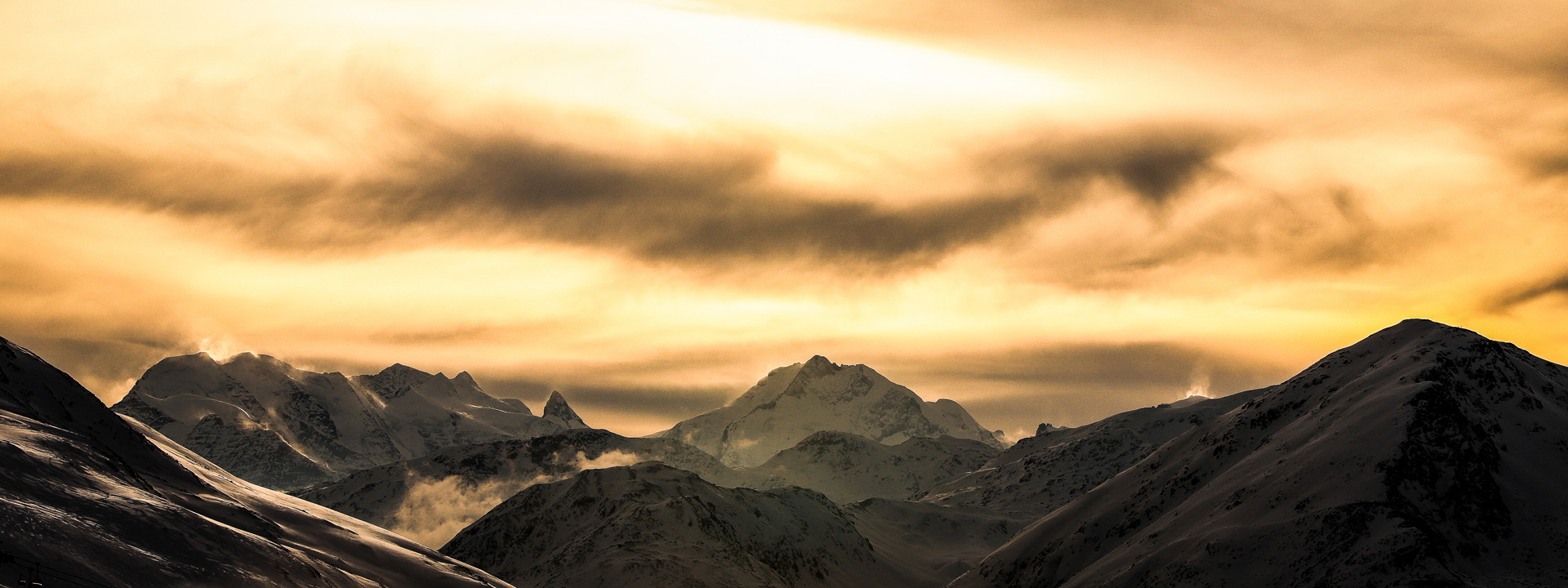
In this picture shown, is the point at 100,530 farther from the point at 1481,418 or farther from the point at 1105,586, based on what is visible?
the point at 1481,418

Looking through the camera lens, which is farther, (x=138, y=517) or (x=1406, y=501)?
(x=1406, y=501)

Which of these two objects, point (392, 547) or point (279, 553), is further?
point (392, 547)

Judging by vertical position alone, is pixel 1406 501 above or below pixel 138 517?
above

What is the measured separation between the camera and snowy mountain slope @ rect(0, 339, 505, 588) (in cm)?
9356

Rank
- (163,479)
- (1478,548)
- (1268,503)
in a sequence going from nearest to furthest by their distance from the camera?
(163,479)
(1478,548)
(1268,503)

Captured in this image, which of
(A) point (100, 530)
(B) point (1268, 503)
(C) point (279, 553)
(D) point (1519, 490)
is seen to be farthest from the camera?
(B) point (1268, 503)

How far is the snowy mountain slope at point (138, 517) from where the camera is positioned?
3684 inches

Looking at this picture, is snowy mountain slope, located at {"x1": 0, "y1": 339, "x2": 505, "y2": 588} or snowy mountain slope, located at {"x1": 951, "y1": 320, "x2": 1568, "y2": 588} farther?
snowy mountain slope, located at {"x1": 951, "y1": 320, "x2": 1568, "y2": 588}

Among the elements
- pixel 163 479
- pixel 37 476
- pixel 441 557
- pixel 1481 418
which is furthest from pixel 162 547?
pixel 1481 418

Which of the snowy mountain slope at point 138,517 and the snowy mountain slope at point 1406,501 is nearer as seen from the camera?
the snowy mountain slope at point 138,517

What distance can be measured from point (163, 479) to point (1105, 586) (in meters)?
145

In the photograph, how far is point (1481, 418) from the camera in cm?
18350

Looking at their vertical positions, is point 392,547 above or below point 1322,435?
below

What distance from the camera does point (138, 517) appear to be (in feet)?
343
